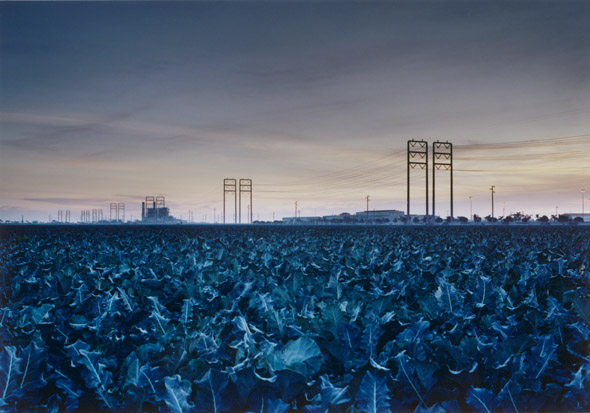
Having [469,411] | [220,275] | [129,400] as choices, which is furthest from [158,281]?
[469,411]

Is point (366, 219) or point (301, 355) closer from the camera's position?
point (301, 355)

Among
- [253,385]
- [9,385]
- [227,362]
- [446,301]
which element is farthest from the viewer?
[446,301]

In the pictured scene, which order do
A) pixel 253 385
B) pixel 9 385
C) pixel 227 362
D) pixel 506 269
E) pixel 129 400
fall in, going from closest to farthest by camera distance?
pixel 253 385 → pixel 129 400 → pixel 9 385 → pixel 227 362 → pixel 506 269

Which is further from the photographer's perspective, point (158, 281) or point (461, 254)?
point (461, 254)

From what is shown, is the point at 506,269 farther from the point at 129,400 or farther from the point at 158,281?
the point at 129,400

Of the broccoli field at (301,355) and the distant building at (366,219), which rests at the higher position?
the distant building at (366,219)

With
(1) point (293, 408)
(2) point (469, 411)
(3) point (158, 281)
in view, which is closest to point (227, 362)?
(1) point (293, 408)

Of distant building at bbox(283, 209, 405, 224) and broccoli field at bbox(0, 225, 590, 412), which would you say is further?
distant building at bbox(283, 209, 405, 224)

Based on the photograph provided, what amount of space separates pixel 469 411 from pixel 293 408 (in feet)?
3.24

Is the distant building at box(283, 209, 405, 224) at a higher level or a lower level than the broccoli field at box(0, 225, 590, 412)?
higher

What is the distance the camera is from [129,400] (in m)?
2.37

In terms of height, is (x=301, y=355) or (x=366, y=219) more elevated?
(x=366, y=219)

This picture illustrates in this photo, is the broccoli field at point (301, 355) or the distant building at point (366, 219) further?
the distant building at point (366, 219)

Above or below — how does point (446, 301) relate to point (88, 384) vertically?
above
